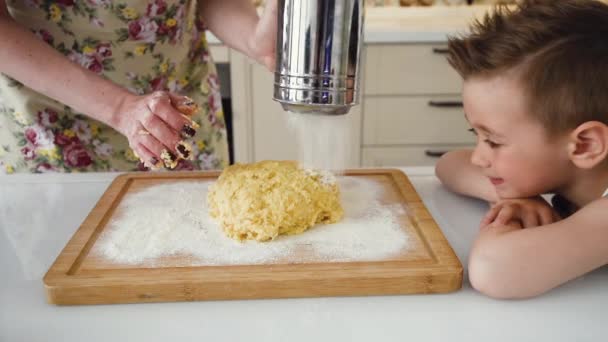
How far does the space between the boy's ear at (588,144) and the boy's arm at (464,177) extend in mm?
167

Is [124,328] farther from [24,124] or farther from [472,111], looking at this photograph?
[24,124]

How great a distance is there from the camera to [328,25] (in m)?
0.61

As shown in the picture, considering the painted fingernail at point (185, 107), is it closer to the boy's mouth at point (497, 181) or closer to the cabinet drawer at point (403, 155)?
the boy's mouth at point (497, 181)

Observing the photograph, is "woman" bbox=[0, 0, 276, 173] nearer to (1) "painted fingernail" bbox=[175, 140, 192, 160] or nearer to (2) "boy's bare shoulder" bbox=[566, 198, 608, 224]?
(1) "painted fingernail" bbox=[175, 140, 192, 160]

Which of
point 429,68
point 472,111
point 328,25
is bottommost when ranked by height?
point 429,68

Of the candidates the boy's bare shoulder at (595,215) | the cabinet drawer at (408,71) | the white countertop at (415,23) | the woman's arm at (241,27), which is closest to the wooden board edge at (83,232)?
the woman's arm at (241,27)

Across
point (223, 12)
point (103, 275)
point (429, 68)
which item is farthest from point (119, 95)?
point (429, 68)

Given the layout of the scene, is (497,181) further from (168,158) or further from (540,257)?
(168,158)

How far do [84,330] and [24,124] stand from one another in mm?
647

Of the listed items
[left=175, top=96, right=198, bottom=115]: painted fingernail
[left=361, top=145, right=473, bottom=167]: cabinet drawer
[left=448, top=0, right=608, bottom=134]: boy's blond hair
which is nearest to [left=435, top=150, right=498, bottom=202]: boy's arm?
[left=448, top=0, right=608, bottom=134]: boy's blond hair

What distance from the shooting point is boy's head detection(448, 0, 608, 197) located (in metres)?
0.72

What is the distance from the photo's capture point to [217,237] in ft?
2.49

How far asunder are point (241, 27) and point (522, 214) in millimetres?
655

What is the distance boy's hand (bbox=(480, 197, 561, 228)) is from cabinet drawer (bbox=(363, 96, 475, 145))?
1.42m
